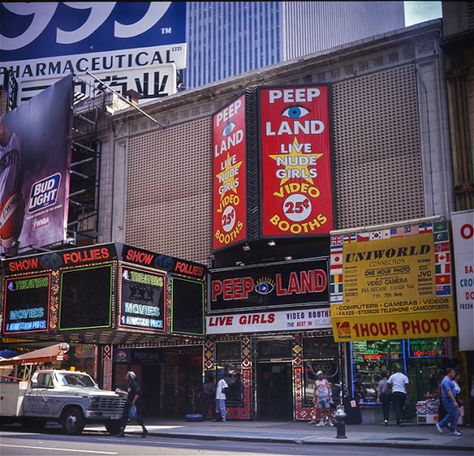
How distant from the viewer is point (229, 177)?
81.6 feet

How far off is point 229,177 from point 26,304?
891 centimetres

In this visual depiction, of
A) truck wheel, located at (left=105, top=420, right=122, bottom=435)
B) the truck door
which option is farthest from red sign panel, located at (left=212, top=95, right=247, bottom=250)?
the truck door

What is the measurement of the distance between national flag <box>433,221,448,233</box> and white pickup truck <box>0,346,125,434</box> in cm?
1070

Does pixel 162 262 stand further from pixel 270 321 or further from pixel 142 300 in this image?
pixel 270 321

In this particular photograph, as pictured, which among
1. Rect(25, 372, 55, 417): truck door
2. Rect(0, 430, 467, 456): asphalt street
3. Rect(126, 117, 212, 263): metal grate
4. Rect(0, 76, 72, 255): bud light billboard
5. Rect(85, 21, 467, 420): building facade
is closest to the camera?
Rect(0, 430, 467, 456): asphalt street

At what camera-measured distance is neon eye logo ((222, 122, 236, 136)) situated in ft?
82.4

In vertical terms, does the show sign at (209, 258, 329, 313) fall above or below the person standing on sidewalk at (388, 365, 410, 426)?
above

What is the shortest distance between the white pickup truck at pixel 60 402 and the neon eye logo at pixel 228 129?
10.7 m

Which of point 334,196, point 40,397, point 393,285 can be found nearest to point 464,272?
point 393,285

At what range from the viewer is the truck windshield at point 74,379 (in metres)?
19.2

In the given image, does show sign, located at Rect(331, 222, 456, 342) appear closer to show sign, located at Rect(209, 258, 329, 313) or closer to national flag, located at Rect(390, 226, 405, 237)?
national flag, located at Rect(390, 226, 405, 237)

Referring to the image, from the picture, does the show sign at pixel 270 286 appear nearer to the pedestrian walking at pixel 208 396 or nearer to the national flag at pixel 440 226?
the pedestrian walking at pixel 208 396

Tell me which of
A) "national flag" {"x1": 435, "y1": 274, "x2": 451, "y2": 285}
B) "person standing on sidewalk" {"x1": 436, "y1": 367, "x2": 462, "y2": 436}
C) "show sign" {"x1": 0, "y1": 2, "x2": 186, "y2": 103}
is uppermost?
"show sign" {"x1": 0, "y1": 2, "x2": 186, "y2": 103}

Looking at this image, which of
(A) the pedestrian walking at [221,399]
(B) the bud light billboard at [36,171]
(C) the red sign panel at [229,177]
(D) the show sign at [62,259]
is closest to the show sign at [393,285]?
(C) the red sign panel at [229,177]
